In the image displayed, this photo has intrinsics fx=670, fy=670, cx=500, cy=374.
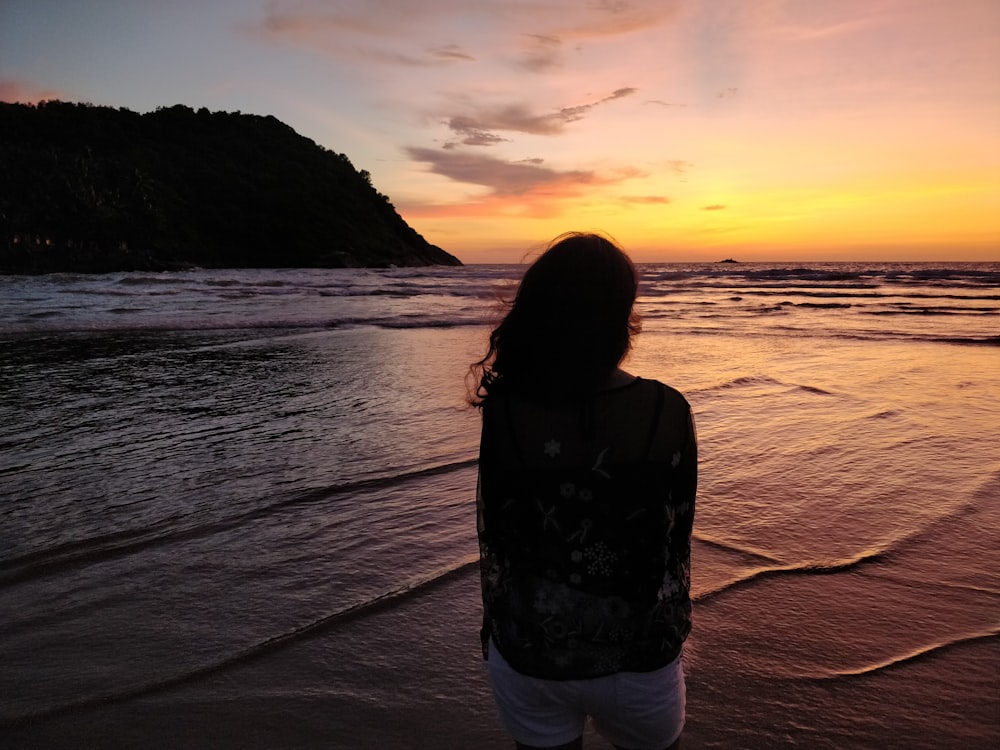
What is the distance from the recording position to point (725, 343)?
1327cm

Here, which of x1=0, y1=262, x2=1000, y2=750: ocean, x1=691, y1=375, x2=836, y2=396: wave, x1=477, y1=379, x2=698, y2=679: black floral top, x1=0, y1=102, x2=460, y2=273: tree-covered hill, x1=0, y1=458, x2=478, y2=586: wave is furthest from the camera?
x1=0, y1=102, x2=460, y2=273: tree-covered hill

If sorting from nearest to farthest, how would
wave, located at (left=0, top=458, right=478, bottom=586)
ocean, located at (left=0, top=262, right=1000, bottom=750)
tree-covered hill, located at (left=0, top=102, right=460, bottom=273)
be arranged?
ocean, located at (left=0, top=262, right=1000, bottom=750) < wave, located at (left=0, top=458, right=478, bottom=586) < tree-covered hill, located at (left=0, top=102, right=460, bottom=273)

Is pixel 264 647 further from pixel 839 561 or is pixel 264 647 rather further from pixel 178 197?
pixel 178 197

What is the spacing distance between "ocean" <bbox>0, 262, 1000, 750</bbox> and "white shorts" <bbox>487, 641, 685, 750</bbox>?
0.78 metres

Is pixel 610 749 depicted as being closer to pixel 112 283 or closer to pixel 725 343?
pixel 725 343

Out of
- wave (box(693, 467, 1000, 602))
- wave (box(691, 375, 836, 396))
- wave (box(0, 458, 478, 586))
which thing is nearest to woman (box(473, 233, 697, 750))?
wave (box(693, 467, 1000, 602))

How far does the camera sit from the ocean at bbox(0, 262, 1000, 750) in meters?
2.35

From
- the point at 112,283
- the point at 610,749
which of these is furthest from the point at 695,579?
the point at 112,283

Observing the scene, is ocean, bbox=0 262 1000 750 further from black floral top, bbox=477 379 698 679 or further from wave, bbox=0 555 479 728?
black floral top, bbox=477 379 698 679

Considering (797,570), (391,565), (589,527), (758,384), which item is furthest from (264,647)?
(758,384)

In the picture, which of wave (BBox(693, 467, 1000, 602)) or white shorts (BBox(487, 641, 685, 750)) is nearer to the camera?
white shorts (BBox(487, 641, 685, 750))

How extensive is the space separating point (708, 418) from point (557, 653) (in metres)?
5.65

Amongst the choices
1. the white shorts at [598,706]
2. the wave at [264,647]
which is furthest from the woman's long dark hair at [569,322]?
the wave at [264,647]

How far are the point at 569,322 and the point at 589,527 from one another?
45 centimetres
